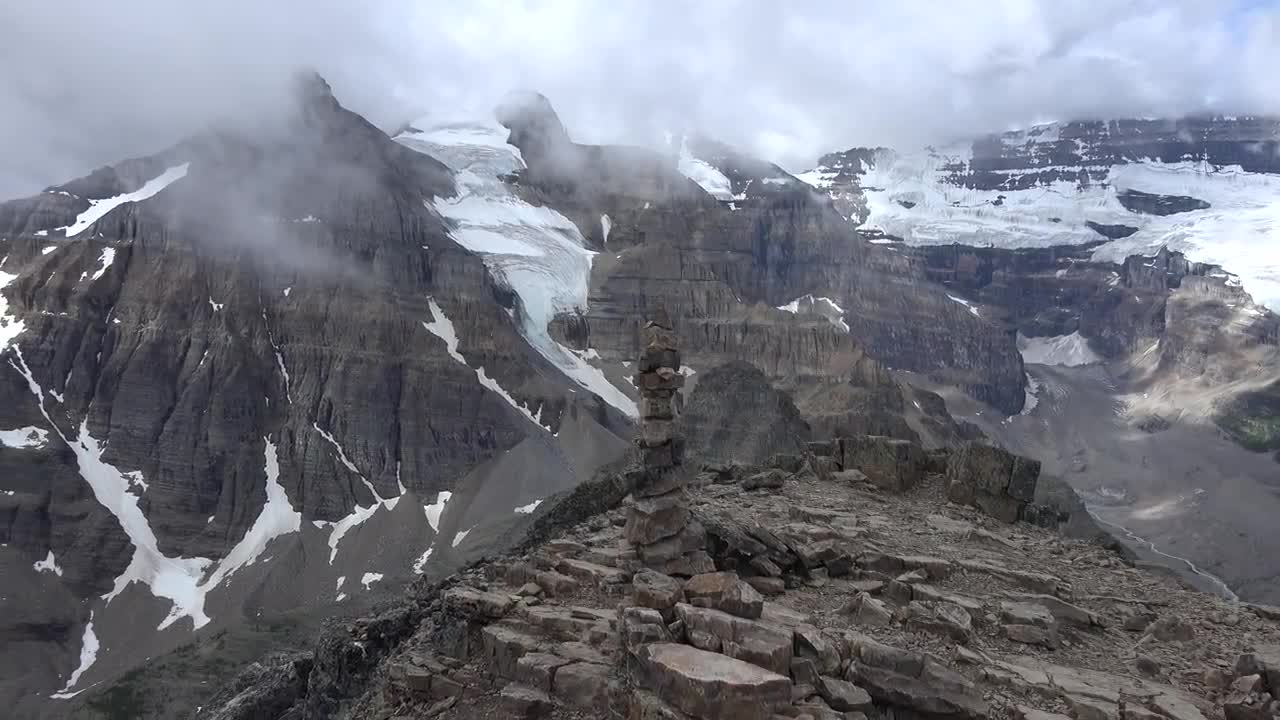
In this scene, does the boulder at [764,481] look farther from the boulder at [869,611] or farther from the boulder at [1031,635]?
the boulder at [1031,635]

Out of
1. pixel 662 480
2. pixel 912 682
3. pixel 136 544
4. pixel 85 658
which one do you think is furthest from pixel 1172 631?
pixel 136 544

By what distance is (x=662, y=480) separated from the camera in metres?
18.3

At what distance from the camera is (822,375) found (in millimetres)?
173625

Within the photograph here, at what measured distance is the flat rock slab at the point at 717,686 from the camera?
10.9 metres

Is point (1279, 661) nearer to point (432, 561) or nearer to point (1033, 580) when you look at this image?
point (1033, 580)

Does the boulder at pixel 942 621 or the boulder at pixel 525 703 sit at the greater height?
the boulder at pixel 942 621

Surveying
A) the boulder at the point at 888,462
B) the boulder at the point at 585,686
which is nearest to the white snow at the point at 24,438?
the boulder at the point at 888,462

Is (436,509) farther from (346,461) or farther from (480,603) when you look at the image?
(480,603)

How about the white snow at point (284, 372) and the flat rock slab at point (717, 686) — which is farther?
the white snow at point (284, 372)

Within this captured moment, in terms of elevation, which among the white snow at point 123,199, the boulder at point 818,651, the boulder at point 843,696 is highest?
the white snow at point 123,199

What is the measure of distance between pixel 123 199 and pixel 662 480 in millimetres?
162645

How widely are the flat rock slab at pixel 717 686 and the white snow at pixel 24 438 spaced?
436 feet

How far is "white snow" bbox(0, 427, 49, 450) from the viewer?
116125mm

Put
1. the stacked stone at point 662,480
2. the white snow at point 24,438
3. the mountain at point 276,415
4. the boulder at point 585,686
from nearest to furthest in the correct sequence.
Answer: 1. the boulder at point 585,686
2. the stacked stone at point 662,480
3. the mountain at point 276,415
4. the white snow at point 24,438
